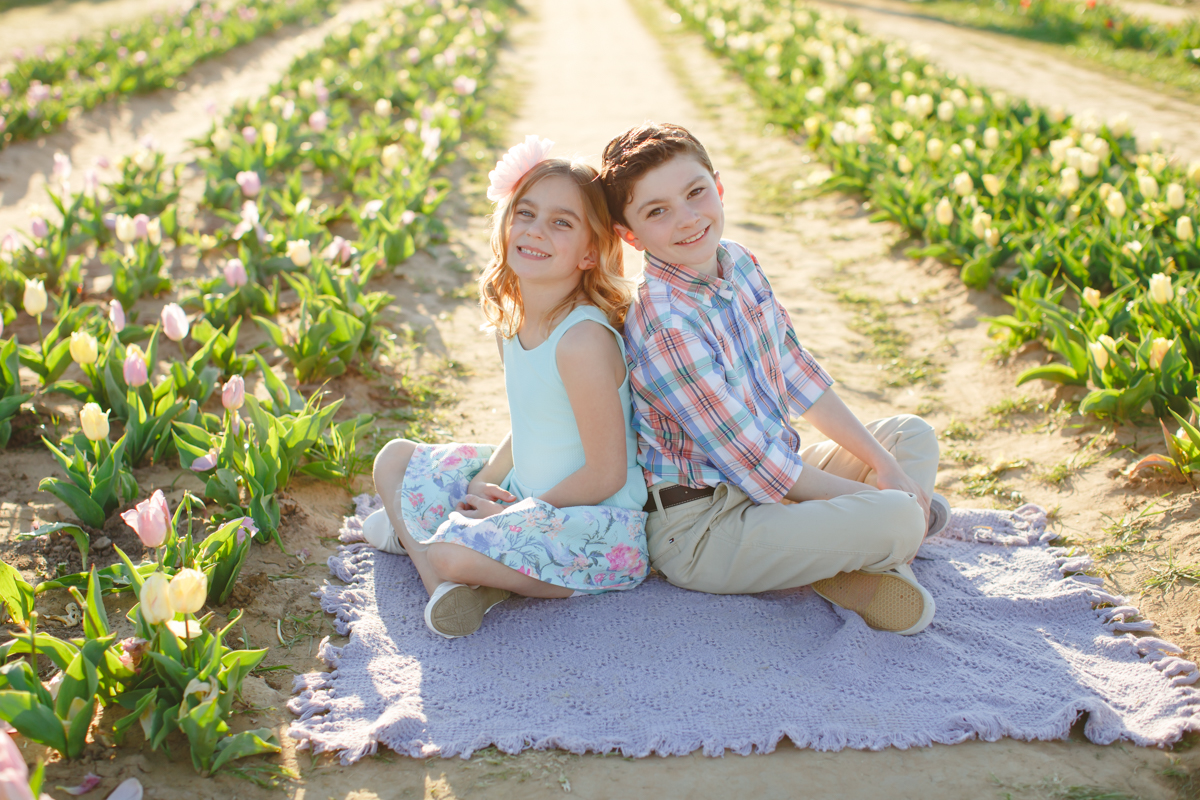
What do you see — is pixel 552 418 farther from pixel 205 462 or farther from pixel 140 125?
pixel 140 125

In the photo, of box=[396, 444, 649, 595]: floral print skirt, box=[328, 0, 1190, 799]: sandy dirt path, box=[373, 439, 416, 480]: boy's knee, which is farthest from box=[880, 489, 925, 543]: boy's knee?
box=[373, 439, 416, 480]: boy's knee

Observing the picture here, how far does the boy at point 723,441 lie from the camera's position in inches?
92.0

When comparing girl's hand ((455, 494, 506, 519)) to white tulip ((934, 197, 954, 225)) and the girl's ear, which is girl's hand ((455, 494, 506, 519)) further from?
white tulip ((934, 197, 954, 225))

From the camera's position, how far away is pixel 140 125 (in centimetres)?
862

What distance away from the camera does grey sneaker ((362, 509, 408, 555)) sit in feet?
9.14

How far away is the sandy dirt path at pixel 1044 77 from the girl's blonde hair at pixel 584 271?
573cm

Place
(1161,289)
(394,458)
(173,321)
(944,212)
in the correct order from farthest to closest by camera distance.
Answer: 1. (944,212)
2. (1161,289)
3. (173,321)
4. (394,458)

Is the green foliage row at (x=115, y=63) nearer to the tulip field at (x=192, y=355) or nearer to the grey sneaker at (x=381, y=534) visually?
the tulip field at (x=192, y=355)

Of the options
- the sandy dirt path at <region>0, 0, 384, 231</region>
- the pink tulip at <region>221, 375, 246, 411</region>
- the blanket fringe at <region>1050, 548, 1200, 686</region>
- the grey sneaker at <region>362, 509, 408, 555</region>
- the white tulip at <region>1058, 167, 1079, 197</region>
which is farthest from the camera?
the sandy dirt path at <region>0, 0, 384, 231</region>

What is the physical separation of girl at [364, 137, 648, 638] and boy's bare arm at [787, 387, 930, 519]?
48 cm

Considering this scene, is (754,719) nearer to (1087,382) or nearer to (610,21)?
(1087,382)

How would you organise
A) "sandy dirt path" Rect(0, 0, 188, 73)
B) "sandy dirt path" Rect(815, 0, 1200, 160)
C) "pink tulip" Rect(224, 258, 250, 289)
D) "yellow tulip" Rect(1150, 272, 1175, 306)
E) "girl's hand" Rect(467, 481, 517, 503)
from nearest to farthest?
"girl's hand" Rect(467, 481, 517, 503) < "yellow tulip" Rect(1150, 272, 1175, 306) < "pink tulip" Rect(224, 258, 250, 289) < "sandy dirt path" Rect(815, 0, 1200, 160) < "sandy dirt path" Rect(0, 0, 188, 73)

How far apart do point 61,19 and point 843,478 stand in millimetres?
16794

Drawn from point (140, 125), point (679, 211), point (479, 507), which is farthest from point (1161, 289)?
point (140, 125)
